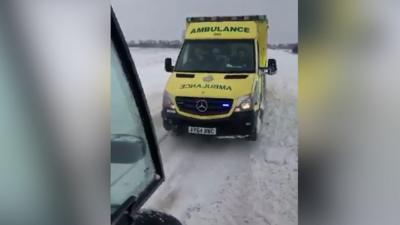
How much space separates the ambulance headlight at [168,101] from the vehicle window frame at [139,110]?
0.63m

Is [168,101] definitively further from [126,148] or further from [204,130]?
[126,148]

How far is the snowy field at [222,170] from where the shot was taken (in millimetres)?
1511

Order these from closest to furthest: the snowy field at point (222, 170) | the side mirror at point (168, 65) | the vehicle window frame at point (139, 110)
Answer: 1. the vehicle window frame at point (139, 110)
2. the snowy field at point (222, 170)
3. the side mirror at point (168, 65)

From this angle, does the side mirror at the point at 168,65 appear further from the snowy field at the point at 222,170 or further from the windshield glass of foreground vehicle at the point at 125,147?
the windshield glass of foreground vehicle at the point at 125,147

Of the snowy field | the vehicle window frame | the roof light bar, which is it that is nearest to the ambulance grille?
the snowy field

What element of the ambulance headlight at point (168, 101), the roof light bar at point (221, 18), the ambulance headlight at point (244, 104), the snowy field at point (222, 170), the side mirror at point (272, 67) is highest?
the roof light bar at point (221, 18)

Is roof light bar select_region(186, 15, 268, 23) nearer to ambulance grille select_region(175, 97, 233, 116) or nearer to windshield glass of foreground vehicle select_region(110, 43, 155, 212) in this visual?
ambulance grille select_region(175, 97, 233, 116)

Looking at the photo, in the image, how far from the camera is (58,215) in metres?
0.85

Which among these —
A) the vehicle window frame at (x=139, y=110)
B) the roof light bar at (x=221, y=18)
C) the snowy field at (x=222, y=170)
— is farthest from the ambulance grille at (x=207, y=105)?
the vehicle window frame at (x=139, y=110)

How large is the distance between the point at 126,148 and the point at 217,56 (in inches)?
35.0

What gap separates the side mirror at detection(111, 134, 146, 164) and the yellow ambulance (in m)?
0.65

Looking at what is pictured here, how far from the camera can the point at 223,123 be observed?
1692 millimetres

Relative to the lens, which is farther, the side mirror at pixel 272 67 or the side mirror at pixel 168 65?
the side mirror at pixel 168 65

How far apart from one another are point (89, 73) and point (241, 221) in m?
0.98
